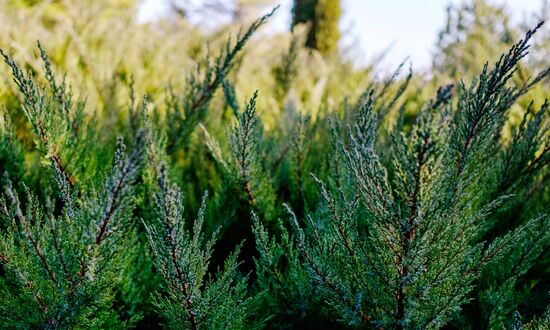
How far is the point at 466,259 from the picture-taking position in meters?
0.93

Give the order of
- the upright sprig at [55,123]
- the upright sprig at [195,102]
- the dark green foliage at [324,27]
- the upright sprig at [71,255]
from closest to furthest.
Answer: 1. the upright sprig at [71,255]
2. the upright sprig at [55,123]
3. the upright sprig at [195,102]
4. the dark green foliage at [324,27]

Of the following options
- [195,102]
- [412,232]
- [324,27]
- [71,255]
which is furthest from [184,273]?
[324,27]

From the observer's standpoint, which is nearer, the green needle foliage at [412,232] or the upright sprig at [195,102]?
the green needle foliage at [412,232]

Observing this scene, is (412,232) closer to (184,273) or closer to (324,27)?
(184,273)

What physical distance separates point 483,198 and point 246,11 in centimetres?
2072

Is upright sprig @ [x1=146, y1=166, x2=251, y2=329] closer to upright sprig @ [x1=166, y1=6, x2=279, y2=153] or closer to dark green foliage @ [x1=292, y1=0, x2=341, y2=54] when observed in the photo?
upright sprig @ [x1=166, y1=6, x2=279, y2=153]

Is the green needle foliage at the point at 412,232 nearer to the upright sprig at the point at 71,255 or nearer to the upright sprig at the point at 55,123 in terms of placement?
the upright sprig at the point at 71,255

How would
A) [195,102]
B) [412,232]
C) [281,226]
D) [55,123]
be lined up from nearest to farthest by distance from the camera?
[412,232], [281,226], [55,123], [195,102]

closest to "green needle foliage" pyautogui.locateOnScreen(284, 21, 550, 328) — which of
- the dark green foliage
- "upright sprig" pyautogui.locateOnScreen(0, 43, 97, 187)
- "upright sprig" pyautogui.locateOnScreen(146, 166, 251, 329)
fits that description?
"upright sprig" pyautogui.locateOnScreen(146, 166, 251, 329)

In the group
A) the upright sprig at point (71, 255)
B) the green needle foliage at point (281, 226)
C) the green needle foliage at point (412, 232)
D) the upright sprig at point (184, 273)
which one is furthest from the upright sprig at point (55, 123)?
the green needle foliage at point (412, 232)

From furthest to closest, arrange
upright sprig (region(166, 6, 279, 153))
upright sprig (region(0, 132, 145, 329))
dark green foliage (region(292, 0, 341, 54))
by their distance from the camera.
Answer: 1. dark green foliage (region(292, 0, 341, 54))
2. upright sprig (region(166, 6, 279, 153))
3. upright sprig (region(0, 132, 145, 329))

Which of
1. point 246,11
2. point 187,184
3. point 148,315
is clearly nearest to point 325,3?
point 187,184

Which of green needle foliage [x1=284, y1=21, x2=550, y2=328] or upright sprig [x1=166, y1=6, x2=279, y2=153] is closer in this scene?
green needle foliage [x1=284, y1=21, x2=550, y2=328]

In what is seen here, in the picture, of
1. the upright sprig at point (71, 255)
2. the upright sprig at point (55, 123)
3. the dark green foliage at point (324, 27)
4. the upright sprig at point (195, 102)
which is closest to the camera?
the upright sprig at point (71, 255)
